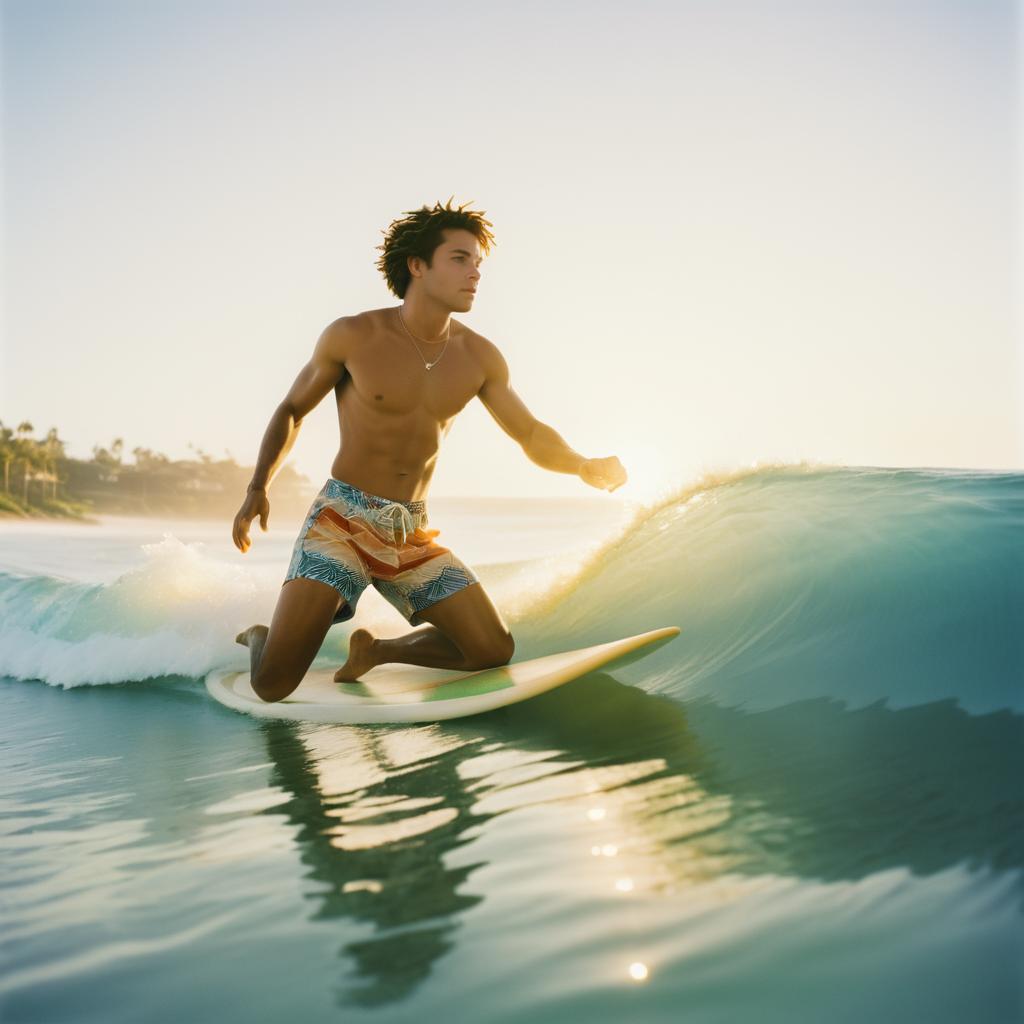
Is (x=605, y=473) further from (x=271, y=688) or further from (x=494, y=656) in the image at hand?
(x=271, y=688)

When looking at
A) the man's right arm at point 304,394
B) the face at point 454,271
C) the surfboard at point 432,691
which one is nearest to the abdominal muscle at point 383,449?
the man's right arm at point 304,394

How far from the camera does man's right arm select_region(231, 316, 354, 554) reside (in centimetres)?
415

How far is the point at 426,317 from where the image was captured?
4.22 m

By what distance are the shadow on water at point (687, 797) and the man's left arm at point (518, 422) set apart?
1.12 metres

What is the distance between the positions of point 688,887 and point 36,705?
414cm

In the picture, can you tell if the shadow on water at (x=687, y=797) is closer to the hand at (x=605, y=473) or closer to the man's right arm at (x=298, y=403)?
the hand at (x=605, y=473)

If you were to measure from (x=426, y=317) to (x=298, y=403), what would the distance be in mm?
685

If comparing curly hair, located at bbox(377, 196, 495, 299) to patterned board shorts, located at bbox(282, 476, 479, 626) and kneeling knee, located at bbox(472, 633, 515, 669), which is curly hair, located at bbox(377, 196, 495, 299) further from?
kneeling knee, located at bbox(472, 633, 515, 669)

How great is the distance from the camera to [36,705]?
4.91 m

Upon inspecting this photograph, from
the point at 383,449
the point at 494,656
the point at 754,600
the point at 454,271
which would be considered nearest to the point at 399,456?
the point at 383,449

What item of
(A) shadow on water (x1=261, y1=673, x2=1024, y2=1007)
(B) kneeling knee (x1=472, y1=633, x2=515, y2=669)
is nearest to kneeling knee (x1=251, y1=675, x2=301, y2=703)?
(A) shadow on water (x1=261, y1=673, x2=1024, y2=1007)

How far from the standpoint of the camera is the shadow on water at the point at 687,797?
1.88 m

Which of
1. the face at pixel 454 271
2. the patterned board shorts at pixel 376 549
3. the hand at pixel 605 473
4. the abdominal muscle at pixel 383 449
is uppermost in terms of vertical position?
the face at pixel 454 271

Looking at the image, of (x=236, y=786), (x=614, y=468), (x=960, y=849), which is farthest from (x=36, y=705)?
(x=960, y=849)
